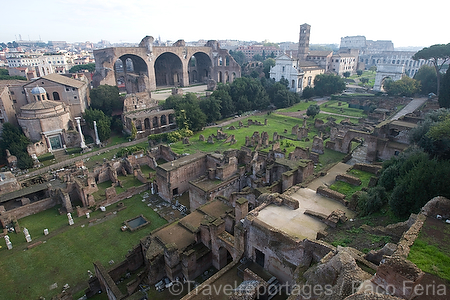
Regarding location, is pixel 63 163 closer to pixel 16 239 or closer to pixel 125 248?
pixel 16 239

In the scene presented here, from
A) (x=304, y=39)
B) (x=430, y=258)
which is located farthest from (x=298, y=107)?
(x=430, y=258)

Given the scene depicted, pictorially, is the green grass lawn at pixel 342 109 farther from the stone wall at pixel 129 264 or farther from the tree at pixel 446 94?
the stone wall at pixel 129 264

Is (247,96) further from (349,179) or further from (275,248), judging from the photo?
(275,248)

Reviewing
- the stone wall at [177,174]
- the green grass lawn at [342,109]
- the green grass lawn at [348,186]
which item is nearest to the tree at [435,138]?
the green grass lawn at [348,186]

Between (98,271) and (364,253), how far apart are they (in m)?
13.6

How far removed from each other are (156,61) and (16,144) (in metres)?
44.3

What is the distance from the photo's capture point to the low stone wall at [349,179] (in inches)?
699

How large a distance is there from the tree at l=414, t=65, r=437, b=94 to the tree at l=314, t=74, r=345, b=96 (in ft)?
48.7

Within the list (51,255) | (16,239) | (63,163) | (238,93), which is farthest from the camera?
(238,93)

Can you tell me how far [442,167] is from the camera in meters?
12.5

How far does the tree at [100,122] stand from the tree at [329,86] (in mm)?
46605

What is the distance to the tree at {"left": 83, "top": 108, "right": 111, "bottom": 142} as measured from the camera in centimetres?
3866

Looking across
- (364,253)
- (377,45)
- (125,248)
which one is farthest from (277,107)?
(377,45)

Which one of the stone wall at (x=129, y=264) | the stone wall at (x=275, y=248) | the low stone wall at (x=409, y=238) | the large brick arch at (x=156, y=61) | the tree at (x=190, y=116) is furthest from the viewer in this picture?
the large brick arch at (x=156, y=61)
